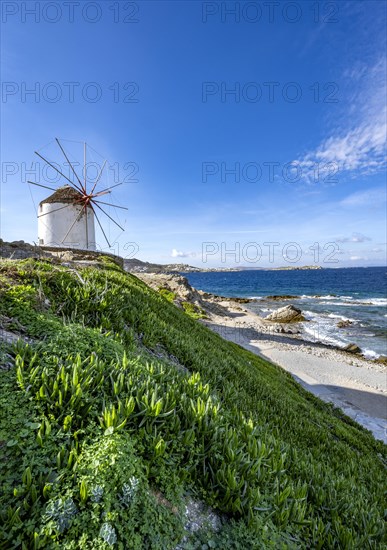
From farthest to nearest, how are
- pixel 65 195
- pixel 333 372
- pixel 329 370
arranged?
pixel 65 195 < pixel 329 370 < pixel 333 372

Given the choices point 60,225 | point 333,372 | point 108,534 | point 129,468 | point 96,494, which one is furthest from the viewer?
point 60,225

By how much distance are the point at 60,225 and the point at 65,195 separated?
3.57 meters

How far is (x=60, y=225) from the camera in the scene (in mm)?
29828

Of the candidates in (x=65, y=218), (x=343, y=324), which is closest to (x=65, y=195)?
(x=65, y=218)

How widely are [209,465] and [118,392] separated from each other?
4.15 feet

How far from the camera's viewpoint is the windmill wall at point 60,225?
29719 mm

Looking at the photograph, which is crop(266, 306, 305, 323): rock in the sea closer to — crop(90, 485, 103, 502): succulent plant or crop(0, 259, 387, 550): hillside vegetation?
crop(0, 259, 387, 550): hillside vegetation

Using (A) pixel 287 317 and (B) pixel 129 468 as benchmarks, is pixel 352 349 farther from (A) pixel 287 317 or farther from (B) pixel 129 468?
(B) pixel 129 468

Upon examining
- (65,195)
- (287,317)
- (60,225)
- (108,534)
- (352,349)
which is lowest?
(352,349)

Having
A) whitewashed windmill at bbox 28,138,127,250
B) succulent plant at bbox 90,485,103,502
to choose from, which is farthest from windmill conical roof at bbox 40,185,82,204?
succulent plant at bbox 90,485,103,502

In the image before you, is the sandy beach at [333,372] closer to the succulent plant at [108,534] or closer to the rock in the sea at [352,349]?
the rock in the sea at [352,349]

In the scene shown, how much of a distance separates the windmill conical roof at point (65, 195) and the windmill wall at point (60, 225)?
39 cm

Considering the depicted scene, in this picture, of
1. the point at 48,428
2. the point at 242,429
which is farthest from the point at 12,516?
the point at 242,429

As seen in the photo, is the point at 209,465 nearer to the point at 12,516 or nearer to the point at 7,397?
the point at 12,516
